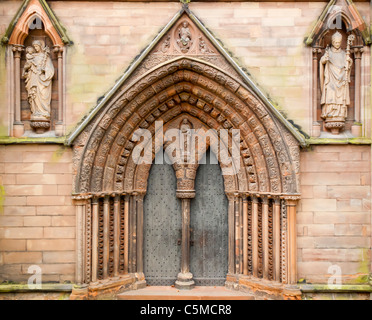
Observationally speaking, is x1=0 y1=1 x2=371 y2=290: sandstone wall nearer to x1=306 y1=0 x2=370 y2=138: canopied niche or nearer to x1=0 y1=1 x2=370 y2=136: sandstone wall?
x1=0 y1=1 x2=370 y2=136: sandstone wall

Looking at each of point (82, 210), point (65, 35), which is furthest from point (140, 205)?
point (65, 35)

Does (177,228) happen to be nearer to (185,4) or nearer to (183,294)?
(183,294)

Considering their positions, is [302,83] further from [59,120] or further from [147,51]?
[59,120]

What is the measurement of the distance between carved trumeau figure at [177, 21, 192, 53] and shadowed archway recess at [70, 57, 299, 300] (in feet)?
0.72

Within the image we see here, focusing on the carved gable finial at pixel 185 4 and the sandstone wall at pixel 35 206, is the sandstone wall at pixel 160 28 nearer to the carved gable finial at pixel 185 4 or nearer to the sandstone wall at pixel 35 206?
the carved gable finial at pixel 185 4

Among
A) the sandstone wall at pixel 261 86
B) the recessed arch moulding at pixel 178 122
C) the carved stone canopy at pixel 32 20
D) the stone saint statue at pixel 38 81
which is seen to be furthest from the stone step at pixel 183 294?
the carved stone canopy at pixel 32 20

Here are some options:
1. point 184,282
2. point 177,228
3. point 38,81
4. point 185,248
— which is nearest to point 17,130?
point 38,81

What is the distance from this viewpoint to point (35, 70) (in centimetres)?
615

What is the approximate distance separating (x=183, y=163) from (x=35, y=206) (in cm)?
276

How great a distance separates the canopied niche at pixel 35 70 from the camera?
6055 millimetres

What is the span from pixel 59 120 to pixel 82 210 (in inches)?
64.1

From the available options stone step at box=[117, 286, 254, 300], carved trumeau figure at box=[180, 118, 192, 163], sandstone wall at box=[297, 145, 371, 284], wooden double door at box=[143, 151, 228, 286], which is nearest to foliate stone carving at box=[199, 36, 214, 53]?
carved trumeau figure at box=[180, 118, 192, 163]

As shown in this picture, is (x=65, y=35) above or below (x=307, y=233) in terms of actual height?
above

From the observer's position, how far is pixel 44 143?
6.15 m
